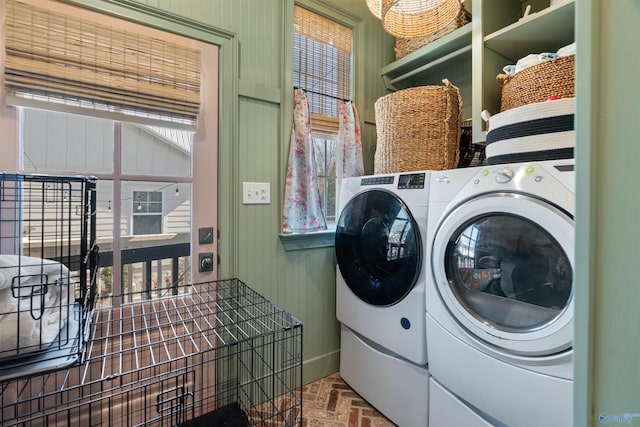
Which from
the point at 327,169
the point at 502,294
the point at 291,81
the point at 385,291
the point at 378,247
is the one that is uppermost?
the point at 291,81

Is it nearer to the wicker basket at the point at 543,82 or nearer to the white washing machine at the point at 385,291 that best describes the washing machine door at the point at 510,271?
the white washing machine at the point at 385,291

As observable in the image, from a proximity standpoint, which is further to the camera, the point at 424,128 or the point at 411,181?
the point at 424,128

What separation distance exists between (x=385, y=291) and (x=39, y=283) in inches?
51.7

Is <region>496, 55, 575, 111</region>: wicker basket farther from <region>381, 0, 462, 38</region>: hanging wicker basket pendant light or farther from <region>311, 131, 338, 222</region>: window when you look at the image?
<region>311, 131, 338, 222</region>: window

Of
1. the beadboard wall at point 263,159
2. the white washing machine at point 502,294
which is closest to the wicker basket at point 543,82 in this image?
the white washing machine at point 502,294

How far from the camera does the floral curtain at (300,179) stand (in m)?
1.70

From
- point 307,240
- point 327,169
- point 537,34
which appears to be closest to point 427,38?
point 537,34

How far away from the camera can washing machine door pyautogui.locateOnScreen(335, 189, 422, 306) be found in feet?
4.44

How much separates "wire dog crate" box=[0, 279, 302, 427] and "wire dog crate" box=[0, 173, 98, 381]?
0.91 feet

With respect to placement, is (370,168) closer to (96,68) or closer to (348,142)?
(348,142)

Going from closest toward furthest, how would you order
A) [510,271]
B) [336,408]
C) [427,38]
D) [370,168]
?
[510,271]
[336,408]
[427,38]
[370,168]

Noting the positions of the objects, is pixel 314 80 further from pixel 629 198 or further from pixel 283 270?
pixel 629 198

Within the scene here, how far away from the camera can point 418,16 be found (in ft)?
4.80

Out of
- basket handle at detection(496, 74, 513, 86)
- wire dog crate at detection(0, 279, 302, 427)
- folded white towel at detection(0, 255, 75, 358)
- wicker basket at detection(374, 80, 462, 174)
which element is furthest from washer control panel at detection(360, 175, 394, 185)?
folded white towel at detection(0, 255, 75, 358)
